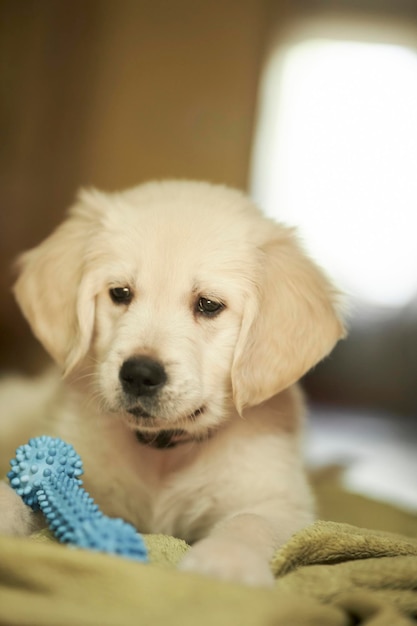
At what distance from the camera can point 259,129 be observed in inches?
209

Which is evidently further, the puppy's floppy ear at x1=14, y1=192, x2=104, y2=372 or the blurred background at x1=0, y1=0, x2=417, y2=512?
the blurred background at x1=0, y1=0, x2=417, y2=512

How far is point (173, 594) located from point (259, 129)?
15.0ft

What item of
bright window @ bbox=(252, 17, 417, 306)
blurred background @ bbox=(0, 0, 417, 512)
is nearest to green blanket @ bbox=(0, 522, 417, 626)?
blurred background @ bbox=(0, 0, 417, 512)

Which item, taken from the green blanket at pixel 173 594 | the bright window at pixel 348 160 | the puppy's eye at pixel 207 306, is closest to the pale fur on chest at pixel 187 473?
the puppy's eye at pixel 207 306

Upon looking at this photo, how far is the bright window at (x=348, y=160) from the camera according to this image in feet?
17.6

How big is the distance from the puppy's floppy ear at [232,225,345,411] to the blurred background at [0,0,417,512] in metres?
2.66

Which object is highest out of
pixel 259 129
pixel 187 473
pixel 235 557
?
pixel 259 129

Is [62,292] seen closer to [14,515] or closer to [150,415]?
[150,415]

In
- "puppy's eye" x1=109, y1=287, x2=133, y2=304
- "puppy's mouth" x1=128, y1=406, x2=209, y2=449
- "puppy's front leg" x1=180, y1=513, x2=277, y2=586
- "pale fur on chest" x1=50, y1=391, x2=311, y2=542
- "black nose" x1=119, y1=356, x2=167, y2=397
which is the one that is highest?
"puppy's eye" x1=109, y1=287, x2=133, y2=304

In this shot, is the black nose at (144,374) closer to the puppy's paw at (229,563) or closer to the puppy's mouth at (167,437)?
the puppy's mouth at (167,437)

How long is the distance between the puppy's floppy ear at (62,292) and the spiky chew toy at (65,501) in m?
0.45

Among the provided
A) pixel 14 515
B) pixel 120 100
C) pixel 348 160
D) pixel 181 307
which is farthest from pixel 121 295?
pixel 348 160

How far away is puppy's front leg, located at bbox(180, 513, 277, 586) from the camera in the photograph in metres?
1.18

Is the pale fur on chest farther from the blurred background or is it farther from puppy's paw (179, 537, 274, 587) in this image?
the blurred background
